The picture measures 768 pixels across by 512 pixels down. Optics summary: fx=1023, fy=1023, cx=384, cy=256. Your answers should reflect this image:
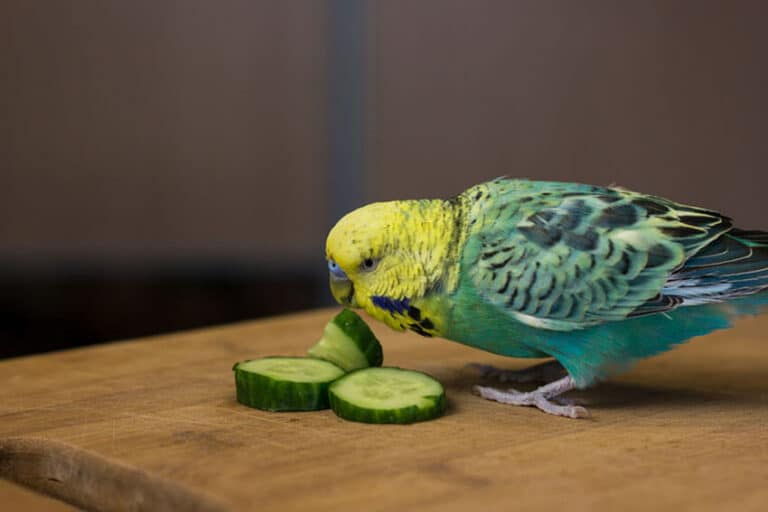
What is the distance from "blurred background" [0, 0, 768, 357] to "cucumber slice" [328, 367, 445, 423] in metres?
4.02

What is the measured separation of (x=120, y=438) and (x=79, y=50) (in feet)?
18.0

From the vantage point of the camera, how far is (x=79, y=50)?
24.9 ft

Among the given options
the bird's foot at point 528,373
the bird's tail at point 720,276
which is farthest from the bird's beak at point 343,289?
the bird's tail at point 720,276

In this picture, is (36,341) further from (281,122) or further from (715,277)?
(715,277)

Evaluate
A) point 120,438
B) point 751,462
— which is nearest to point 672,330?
point 751,462

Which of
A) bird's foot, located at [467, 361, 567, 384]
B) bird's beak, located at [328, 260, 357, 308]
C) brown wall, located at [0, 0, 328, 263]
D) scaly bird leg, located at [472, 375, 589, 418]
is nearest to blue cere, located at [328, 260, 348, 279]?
bird's beak, located at [328, 260, 357, 308]

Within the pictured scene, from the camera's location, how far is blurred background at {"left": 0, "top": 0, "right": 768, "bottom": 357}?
269 inches

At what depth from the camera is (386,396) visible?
293 cm

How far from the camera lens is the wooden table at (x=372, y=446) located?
7.41 feet

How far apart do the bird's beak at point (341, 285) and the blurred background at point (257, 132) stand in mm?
3938

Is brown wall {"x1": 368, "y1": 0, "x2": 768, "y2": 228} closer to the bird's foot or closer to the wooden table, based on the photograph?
the wooden table

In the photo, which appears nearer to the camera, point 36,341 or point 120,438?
point 120,438

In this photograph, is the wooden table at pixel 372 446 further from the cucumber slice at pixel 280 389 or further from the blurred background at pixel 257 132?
the blurred background at pixel 257 132

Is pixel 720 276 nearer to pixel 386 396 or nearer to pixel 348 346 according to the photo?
pixel 386 396
